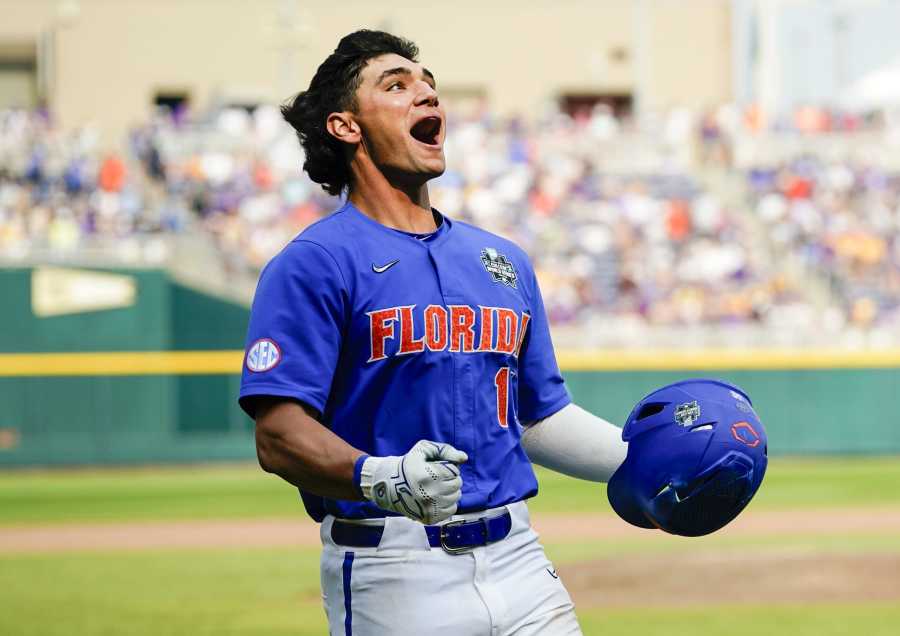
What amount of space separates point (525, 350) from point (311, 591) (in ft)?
18.2

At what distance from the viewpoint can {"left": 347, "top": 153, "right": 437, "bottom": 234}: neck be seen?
3.13 metres

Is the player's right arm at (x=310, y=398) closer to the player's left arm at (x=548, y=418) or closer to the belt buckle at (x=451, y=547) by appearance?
the belt buckle at (x=451, y=547)

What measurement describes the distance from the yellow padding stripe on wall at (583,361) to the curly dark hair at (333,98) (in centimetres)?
1284

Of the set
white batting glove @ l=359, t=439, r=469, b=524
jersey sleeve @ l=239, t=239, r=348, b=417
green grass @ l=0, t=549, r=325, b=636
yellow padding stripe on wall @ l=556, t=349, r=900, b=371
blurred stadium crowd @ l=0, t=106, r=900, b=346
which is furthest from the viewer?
blurred stadium crowd @ l=0, t=106, r=900, b=346

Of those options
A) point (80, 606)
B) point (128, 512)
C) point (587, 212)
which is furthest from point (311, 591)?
point (587, 212)

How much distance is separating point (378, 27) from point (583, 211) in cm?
1422

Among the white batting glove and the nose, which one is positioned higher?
the nose

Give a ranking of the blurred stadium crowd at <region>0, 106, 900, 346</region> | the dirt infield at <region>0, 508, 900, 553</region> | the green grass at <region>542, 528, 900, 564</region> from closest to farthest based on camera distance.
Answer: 1. the green grass at <region>542, 528, 900, 564</region>
2. the dirt infield at <region>0, 508, 900, 553</region>
3. the blurred stadium crowd at <region>0, 106, 900, 346</region>

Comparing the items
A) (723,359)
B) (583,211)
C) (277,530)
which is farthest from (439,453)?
(583,211)

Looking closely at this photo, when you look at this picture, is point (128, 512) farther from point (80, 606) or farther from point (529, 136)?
point (529, 136)

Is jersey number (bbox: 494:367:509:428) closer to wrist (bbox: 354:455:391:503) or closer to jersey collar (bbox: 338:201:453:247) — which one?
jersey collar (bbox: 338:201:453:247)

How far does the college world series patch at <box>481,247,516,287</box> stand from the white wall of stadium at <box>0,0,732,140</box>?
27.7 meters

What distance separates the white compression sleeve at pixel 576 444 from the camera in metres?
3.24

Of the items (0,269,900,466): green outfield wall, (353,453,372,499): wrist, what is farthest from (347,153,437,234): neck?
(0,269,900,466): green outfield wall
